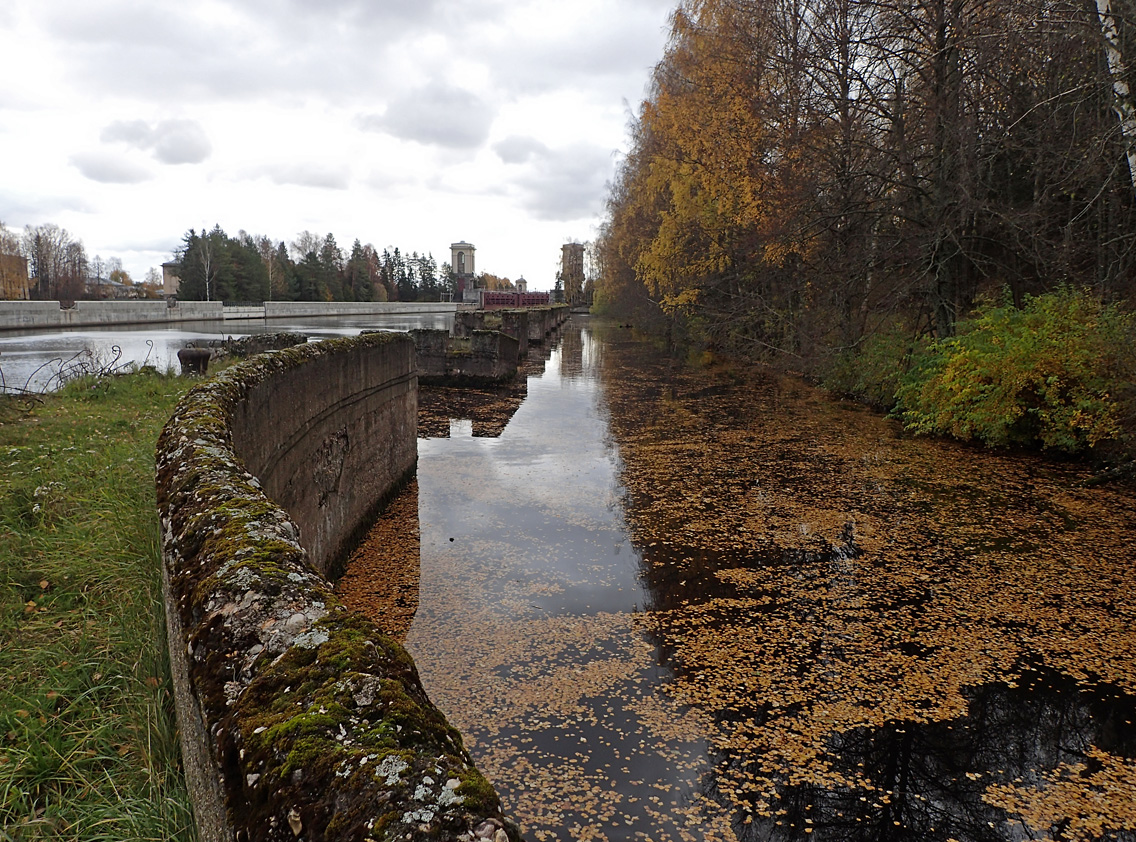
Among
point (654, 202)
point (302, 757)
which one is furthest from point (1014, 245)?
point (654, 202)

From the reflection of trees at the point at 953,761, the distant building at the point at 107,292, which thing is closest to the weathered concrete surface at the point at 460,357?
the reflection of trees at the point at 953,761

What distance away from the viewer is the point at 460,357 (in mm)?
18266

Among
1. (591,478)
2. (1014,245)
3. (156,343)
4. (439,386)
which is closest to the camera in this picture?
(591,478)

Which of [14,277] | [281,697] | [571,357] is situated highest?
[14,277]

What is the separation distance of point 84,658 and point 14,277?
96551 millimetres

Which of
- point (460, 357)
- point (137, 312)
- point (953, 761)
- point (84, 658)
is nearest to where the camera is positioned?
point (84, 658)

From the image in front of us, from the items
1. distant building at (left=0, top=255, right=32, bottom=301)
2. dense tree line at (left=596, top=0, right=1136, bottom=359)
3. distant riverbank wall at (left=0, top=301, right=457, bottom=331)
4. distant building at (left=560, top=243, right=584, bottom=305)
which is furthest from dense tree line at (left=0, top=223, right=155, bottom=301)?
dense tree line at (left=596, top=0, right=1136, bottom=359)

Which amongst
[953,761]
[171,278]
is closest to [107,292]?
[171,278]

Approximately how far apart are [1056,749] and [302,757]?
3977mm

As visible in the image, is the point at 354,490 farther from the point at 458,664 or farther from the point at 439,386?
the point at 439,386

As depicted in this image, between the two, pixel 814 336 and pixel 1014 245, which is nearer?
pixel 1014 245

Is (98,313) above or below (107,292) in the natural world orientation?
below

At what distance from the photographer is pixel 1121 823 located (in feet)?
10.2

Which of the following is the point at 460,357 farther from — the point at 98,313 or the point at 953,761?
the point at 98,313
